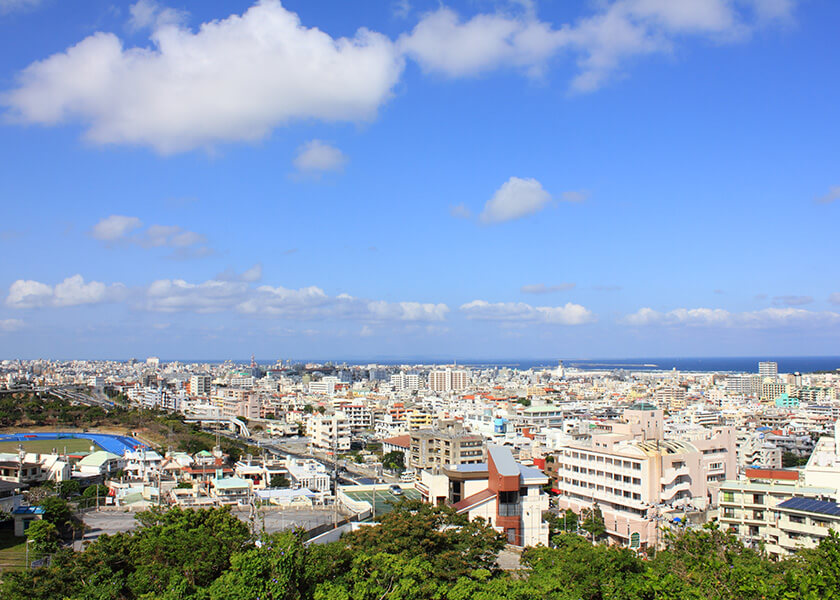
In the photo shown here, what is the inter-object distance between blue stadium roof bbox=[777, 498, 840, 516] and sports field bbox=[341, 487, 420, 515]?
9988mm

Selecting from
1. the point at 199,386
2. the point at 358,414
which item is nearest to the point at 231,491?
the point at 358,414

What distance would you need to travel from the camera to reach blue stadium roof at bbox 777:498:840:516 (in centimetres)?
1405

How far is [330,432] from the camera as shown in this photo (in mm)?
37750

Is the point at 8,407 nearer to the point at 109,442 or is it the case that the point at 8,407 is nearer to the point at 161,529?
the point at 109,442

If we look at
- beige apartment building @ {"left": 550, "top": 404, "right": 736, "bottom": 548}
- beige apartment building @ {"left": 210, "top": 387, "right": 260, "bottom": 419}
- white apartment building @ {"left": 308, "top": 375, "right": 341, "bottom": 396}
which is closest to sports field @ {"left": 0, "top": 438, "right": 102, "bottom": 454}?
beige apartment building @ {"left": 210, "top": 387, "right": 260, "bottom": 419}

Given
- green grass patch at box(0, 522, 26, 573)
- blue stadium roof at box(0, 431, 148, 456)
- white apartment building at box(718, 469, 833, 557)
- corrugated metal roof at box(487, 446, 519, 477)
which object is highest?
corrugated metal roof at box(487, 446, 519, 477)

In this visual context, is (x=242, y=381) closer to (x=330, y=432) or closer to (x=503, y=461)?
(x=330, y=432)

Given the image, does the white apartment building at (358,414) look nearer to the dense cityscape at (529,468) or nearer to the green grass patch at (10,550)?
the dense cityscape at (529,468)

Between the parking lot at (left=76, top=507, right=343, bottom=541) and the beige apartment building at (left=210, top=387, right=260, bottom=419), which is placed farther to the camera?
the beige apartment building at (left=210, top=387, right=260, bottom=419)

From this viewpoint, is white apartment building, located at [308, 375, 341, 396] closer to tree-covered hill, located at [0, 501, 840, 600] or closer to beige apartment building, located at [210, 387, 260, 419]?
beige apartment building, located at [210, 387, 260, 419]

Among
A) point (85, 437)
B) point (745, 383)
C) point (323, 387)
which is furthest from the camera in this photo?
point (745, 383)

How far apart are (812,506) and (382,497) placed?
464 inches

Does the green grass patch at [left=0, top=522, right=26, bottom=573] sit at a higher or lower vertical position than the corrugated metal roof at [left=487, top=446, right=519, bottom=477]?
lower

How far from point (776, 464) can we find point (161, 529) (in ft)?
86.0
